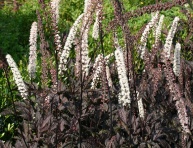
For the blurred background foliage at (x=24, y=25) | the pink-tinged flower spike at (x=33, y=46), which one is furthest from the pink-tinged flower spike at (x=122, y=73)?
the blurred background foliage at (x=24, y=25)

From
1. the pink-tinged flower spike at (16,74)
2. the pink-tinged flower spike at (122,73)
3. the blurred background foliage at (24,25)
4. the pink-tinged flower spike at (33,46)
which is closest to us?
the pink-tinged flower spike at (122,73)

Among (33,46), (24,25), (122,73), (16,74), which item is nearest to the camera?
(122,73)

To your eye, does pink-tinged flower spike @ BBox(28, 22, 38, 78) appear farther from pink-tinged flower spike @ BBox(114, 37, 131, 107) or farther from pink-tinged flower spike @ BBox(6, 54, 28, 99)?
pink-tinged flower spike @ BBox(114, 37, 131, 107)

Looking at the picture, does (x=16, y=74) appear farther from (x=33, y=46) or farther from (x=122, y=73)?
(x=122, y=73)

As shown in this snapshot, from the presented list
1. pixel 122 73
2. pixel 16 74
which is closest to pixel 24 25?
pixel 16 74

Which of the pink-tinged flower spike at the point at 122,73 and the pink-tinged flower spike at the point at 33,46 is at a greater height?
the pink-tinged flower spike at the point at 33,46

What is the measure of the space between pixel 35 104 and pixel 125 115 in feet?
3.49

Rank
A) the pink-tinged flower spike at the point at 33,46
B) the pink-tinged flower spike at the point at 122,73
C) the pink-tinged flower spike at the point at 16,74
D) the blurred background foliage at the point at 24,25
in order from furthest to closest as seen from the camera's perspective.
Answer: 1. the blurred background foliage at the point at 24,25
2. the pink-tinged flower spike at the point at 33,46
3. the pink-tinged flower spike at the point at 16,74
4. the pink-tinged flower spike at the point at 122,73

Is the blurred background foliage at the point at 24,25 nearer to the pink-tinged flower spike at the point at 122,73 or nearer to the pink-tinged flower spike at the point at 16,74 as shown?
the pink-tinged flower spike at the point at 16,74

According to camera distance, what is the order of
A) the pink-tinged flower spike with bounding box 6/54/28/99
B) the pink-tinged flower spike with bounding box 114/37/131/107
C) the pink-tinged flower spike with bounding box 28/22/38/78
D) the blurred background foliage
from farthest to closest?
the blurred background foliage
the pink-tinged flower spike with bounding box 28/22/38/78
the pink-tinged flower spike with bounding box 6/54/28/99
the pink-tinged flower spike with bounding box 114/37/131/107

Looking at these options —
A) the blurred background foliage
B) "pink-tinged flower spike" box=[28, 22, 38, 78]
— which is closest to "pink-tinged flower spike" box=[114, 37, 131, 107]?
"pink-tinged flower spike" box=[28, 22, 38, 78]

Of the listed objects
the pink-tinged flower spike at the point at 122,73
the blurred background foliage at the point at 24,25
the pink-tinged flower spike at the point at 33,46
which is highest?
the blurred background foliage at the point at 24,25

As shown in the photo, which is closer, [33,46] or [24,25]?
[33,46]

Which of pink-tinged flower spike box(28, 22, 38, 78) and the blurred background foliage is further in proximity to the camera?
the blurred background foliage
